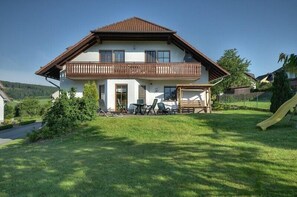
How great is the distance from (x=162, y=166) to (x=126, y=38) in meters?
18.1

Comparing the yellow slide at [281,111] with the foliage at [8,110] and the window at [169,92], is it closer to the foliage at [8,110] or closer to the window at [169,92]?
the window at [169,92]

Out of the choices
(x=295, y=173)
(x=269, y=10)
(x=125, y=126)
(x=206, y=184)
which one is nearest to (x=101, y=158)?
(x=206, y=184)

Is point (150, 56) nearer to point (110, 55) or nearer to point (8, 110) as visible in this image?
point (110, 55)

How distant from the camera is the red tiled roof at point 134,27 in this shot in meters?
22.9

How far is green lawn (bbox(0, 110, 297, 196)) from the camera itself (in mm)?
5219

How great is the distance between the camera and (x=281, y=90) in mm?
17875

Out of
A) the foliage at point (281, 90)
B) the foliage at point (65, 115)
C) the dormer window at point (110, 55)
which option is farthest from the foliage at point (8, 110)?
the foliage at point (281, 90)

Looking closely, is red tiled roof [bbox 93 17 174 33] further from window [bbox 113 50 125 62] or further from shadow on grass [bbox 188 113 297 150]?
shadow on grass [bbox 188 113 297 150]

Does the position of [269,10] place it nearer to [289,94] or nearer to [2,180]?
[289,94]

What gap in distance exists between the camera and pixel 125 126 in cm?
1329

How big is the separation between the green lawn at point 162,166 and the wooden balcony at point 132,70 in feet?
36.1

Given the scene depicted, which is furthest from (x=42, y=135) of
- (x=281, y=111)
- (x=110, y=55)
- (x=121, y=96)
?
(x=110, y=55)

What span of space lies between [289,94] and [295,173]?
13.1 metres

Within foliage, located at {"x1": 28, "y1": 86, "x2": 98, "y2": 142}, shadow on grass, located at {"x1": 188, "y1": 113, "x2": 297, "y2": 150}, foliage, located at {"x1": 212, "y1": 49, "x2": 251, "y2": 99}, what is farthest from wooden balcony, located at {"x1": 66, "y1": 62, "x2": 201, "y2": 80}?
foliage, located at {"x1": 212, "y1": 49, "x2": 251, "y2": 99}
